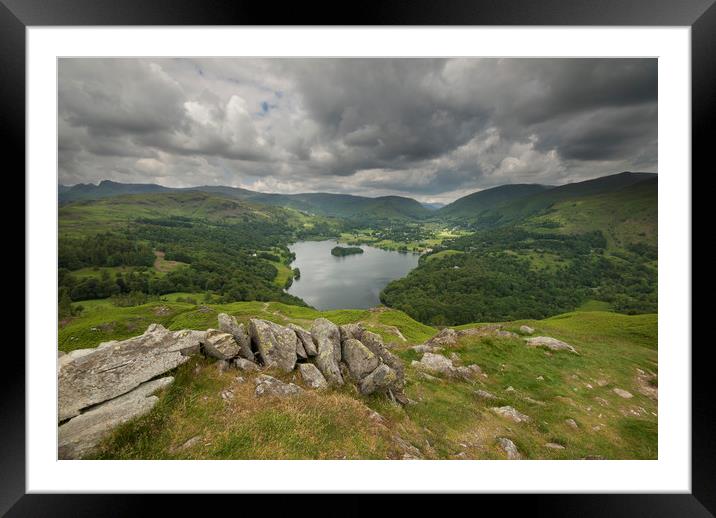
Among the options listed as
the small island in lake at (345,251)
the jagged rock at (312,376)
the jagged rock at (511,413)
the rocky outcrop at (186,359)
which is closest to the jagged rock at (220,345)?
the rocky outcrop at (186,359)

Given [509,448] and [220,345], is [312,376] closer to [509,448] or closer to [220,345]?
[220,345]

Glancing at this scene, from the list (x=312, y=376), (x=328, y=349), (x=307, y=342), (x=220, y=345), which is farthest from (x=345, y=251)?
(x=220, y=345)

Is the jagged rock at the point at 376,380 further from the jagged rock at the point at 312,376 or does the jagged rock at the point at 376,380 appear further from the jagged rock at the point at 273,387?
the jagged rock at the point at 273,387

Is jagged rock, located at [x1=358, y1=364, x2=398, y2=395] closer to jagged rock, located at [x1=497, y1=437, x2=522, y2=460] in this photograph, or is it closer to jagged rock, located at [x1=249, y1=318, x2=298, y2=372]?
jagged rock, located at [x1=249, y1=318, x2=298, y2=372]

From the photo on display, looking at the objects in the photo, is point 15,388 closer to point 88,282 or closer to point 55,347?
point 55,347

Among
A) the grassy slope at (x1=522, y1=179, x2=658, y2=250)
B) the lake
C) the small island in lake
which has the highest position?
the grassy slope at (x1=522, y1=179, x2=658, y2=250)

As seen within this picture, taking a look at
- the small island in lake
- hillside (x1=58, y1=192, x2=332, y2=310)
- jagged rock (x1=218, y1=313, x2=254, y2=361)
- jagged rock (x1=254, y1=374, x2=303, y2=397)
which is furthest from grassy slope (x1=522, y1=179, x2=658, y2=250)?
jagged rock (x1=218, y1=313, x2=254, y2=361)
